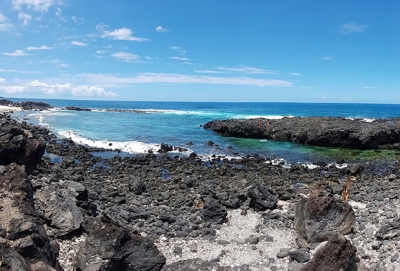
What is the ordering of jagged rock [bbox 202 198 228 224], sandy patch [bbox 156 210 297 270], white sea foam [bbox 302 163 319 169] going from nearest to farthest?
sandy patch [bbox 156 210 297 270] < jagged rock [bbox 202 198 228 224] < white sea foam [bbox 302 163 319 169]

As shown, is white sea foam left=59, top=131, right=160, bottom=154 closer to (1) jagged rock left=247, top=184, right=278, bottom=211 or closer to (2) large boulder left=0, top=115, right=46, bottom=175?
(2) large boulder left=0, top=115, right=46, bottom=175

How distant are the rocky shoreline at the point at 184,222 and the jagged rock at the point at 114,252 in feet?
0.09

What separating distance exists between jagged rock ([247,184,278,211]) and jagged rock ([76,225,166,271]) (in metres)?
7.59

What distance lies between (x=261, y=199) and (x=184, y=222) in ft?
14.2

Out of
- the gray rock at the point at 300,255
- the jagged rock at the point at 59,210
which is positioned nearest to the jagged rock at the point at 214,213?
the gray rock at the point at 300,255

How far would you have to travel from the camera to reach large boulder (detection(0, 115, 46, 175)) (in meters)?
14.3

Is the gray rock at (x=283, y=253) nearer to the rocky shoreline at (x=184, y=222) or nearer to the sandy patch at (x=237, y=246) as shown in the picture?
the rocky shoreline at (x=184, y=222)

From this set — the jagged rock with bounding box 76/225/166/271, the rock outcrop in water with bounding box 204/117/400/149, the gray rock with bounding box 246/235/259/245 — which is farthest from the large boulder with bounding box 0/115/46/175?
the rock outcrop in water with bounding box 204/117/400/149

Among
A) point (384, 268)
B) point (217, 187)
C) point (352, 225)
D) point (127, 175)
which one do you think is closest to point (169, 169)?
point (127, 175)

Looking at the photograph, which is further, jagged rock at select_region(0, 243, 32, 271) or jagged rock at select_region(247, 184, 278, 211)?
jagged rock at select_region(247, 184, 278, 211)

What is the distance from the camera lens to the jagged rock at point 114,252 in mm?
9109

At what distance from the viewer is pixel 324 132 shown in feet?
141

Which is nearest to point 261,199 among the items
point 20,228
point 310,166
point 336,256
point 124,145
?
point 336,256

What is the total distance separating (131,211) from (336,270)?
9.91 metres
